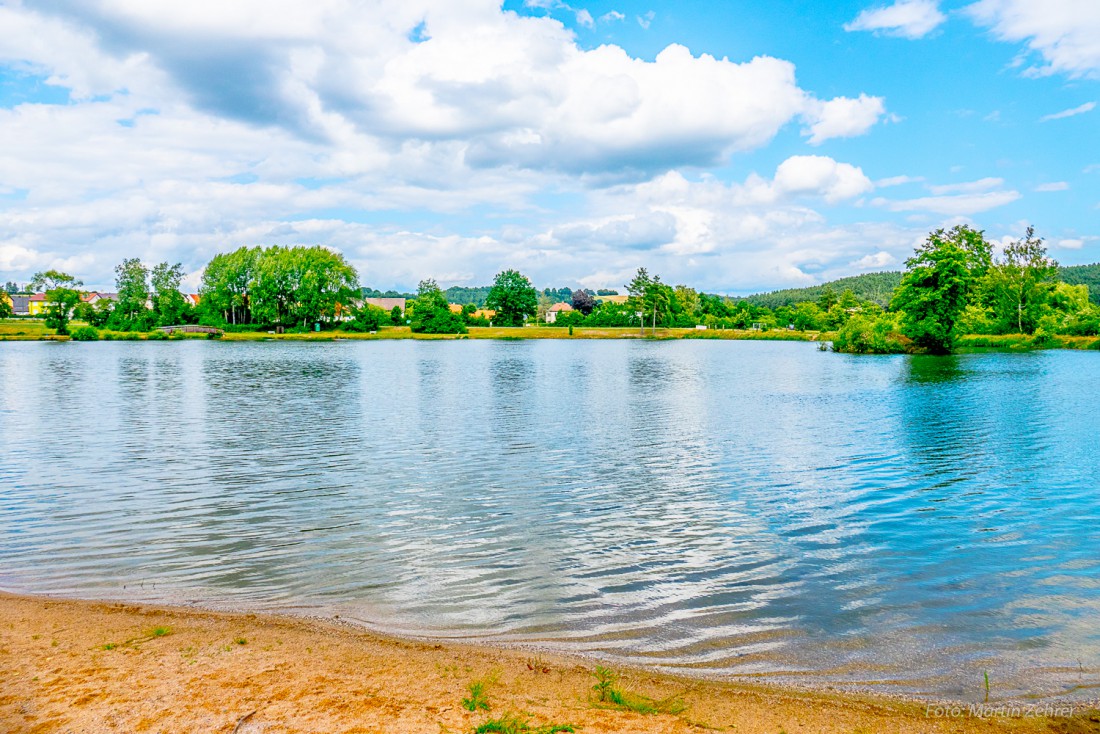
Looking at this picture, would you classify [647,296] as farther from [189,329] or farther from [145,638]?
[145,638]

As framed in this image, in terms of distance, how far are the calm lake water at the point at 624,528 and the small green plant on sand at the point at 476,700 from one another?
1.51 meters

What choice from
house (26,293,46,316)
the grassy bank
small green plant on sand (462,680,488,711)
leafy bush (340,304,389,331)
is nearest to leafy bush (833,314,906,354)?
the grassy bank

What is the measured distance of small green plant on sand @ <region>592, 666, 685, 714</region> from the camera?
18.8ft

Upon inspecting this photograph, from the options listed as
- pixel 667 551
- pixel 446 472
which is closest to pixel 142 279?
pixel 446 472

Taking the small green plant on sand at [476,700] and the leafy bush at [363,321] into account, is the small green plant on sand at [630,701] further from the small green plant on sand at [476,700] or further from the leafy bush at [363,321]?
the leafy bush at [363,321]

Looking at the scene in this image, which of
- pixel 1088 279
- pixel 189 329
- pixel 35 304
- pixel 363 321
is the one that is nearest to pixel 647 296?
pixel 363 321

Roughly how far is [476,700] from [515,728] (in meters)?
0.60

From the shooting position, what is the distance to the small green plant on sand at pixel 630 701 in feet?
18.8

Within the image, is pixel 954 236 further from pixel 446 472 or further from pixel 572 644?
pixel 572 644

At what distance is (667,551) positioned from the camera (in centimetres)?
1060

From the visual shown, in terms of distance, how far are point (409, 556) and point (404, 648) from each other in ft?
10.9

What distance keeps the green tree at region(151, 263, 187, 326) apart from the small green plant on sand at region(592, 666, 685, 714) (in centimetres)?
13793

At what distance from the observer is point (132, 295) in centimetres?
11912

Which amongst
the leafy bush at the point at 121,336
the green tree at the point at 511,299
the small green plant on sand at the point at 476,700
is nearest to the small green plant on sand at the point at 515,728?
the small green plant on sand at the point at 476,700
